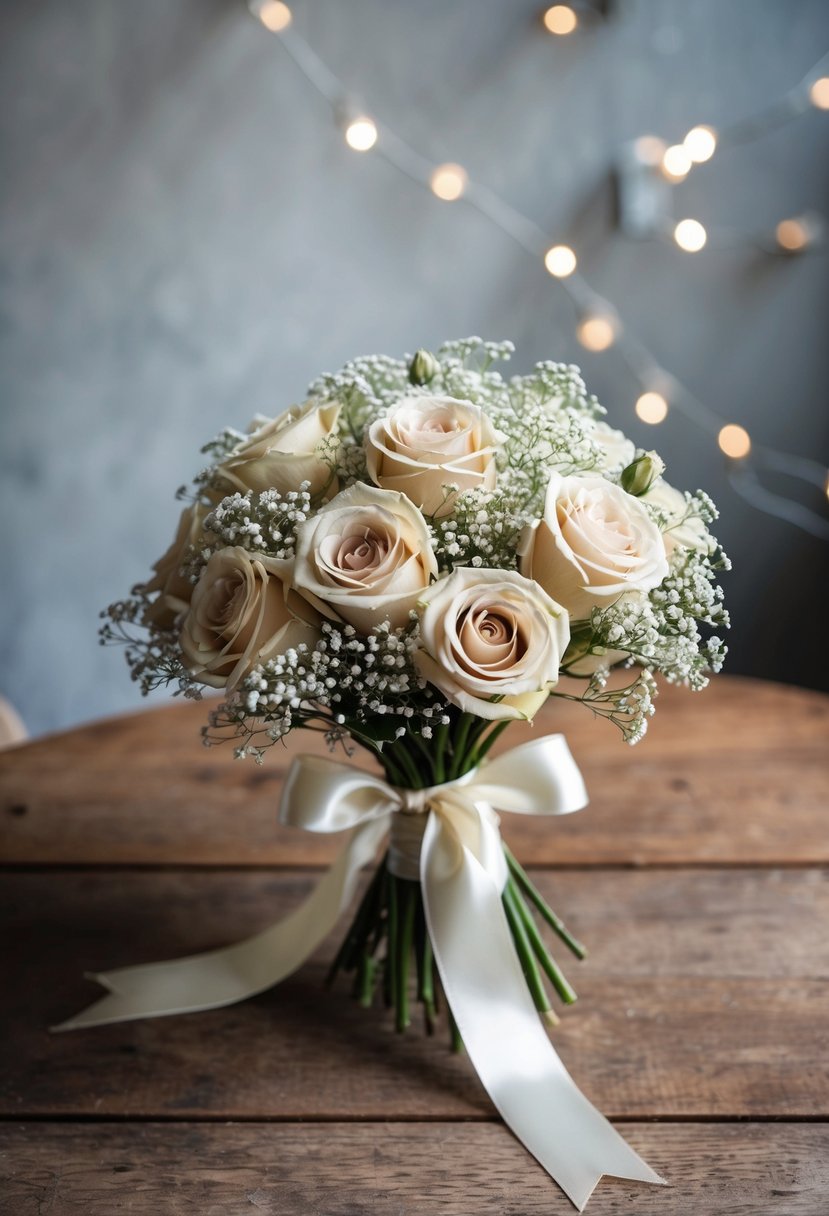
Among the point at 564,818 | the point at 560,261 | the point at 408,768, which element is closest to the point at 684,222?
the point at 560,261

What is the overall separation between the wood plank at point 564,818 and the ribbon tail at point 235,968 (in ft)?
0.52

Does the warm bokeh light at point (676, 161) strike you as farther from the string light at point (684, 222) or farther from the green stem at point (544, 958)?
the green stem at point (544, 958)

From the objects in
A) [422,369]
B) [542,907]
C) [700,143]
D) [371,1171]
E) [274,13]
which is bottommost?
[371,1171]

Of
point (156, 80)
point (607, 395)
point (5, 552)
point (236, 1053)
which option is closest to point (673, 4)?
point (607, 395)

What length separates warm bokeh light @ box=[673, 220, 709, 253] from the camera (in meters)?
2.22

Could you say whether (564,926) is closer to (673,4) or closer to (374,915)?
(374,915)

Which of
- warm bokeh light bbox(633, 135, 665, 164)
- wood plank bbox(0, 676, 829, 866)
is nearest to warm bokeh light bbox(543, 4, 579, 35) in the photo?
warm bokeh light bbox(633, 135, 665, 164)

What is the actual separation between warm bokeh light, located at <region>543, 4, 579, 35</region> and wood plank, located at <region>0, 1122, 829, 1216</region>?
2.20 m

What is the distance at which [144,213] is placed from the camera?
7.64 ft

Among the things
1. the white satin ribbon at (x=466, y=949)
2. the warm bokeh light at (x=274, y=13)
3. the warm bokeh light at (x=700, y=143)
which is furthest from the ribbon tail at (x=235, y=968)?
the warm bokeh light at (x=274, y=13)

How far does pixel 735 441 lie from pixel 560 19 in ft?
3.31

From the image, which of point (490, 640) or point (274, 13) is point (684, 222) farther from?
point (490, 640)

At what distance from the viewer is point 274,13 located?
2.21 m

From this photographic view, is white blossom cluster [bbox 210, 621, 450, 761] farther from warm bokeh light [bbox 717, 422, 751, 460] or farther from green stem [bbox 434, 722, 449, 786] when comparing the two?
warm bokeh light [bbox 717, 422, 751, 460]
